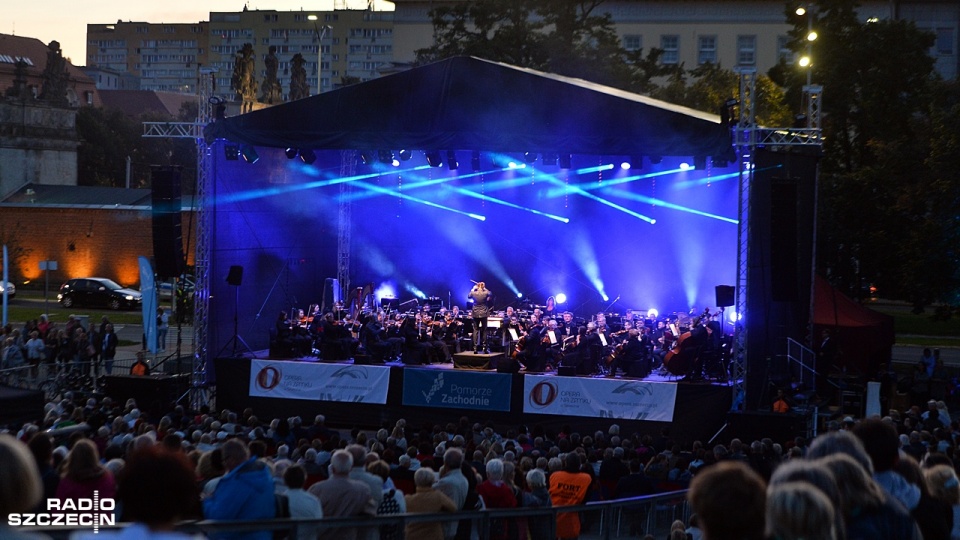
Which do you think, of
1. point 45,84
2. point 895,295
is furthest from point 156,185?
point 45,84

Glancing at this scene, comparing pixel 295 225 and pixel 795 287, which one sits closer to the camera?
pixel 795 287

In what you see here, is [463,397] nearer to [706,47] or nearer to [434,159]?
[434,159]

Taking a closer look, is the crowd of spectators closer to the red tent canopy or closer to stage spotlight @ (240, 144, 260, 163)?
stage spotlight @ (240, 144, 260, 163)

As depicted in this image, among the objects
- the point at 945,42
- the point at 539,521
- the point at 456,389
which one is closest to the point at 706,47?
the point at 945,42

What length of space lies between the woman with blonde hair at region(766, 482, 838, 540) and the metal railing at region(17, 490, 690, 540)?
2220 millimetres

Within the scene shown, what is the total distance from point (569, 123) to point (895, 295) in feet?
58.3

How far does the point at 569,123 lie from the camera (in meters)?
18.0

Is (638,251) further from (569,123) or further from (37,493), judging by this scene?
(37,493)

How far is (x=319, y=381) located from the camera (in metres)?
18.9

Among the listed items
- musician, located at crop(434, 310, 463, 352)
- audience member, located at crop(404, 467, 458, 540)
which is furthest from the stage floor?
audience member, located at crop(404, 467, 458, 540)

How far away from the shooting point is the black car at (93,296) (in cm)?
3834

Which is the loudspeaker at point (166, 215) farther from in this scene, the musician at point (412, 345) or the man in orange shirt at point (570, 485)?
the man in orange shirt at point (570, 485)

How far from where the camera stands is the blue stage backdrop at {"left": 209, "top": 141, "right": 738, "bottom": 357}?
2325 centimetres

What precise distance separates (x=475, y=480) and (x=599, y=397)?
9.11m
